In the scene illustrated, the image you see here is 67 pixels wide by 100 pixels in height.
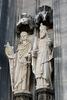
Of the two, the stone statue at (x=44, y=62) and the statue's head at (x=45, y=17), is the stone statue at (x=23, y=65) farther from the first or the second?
the statue's head at (x=45, y=17)

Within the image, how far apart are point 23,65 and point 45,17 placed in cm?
107

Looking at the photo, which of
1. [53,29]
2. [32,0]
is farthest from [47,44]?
[32,0]

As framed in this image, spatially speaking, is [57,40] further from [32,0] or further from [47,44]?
[32,0]

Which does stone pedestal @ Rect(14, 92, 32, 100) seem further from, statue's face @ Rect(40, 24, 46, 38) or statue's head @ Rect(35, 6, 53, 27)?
statue's head @ Rect(35, 6, 53, 27)

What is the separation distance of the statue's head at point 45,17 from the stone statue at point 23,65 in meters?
0.45

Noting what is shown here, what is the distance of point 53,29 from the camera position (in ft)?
25.4

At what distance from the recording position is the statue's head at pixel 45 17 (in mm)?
8211

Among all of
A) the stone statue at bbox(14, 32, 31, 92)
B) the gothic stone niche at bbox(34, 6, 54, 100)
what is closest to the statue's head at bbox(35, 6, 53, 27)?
the gothic stone niche at bbox(34, 6, 54, 100)

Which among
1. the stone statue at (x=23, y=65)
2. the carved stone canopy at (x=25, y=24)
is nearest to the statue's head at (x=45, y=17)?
the carved stone canopy at (x=25, y=24)

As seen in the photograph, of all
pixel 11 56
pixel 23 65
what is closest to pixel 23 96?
Result: pixel 23 65

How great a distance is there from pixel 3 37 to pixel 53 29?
1259mm

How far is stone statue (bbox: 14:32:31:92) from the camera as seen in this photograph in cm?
783

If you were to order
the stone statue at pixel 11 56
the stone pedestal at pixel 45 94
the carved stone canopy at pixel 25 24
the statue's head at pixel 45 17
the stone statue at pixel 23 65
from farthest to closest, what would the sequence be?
the carved stone canopy at pixel 25 24
the statue's head at pixel 45 17
the stone statue at pixel 11 56
the stone statue at pixel 23 65
the stone pedestal at pixel 45 94

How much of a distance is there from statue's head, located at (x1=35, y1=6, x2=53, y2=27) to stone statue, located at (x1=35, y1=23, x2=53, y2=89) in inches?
10.7
